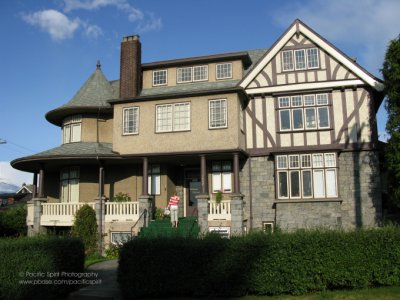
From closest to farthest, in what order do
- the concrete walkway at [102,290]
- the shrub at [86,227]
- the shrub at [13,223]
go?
the concrete walkway at [102,290] → the shrub at [86,227] → the shrub at [13,223]

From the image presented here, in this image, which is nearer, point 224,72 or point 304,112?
point 304,112

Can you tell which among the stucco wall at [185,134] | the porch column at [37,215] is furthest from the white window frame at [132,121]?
the porch column at [37,215]

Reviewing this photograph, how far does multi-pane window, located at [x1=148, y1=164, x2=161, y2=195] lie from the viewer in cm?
2268

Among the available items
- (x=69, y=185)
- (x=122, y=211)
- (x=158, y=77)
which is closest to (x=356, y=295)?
(x=122, y=211)

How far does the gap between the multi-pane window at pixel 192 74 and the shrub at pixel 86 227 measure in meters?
8.78

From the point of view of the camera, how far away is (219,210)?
789 inches

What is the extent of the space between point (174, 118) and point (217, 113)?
7.39 feet

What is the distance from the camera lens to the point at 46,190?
2538 cm

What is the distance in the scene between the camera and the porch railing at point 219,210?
19906 millimetres

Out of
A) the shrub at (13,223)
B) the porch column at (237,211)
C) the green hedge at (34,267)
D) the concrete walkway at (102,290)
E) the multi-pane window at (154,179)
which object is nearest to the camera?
the green hedge at (34,267)

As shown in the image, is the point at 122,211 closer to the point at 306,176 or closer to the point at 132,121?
the point at 132,121

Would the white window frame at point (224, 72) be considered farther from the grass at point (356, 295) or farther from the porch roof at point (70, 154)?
the grass at point (356, 295)

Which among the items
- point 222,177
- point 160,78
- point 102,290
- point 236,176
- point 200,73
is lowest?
point 102,290

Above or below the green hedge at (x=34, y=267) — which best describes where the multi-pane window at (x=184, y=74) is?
above
